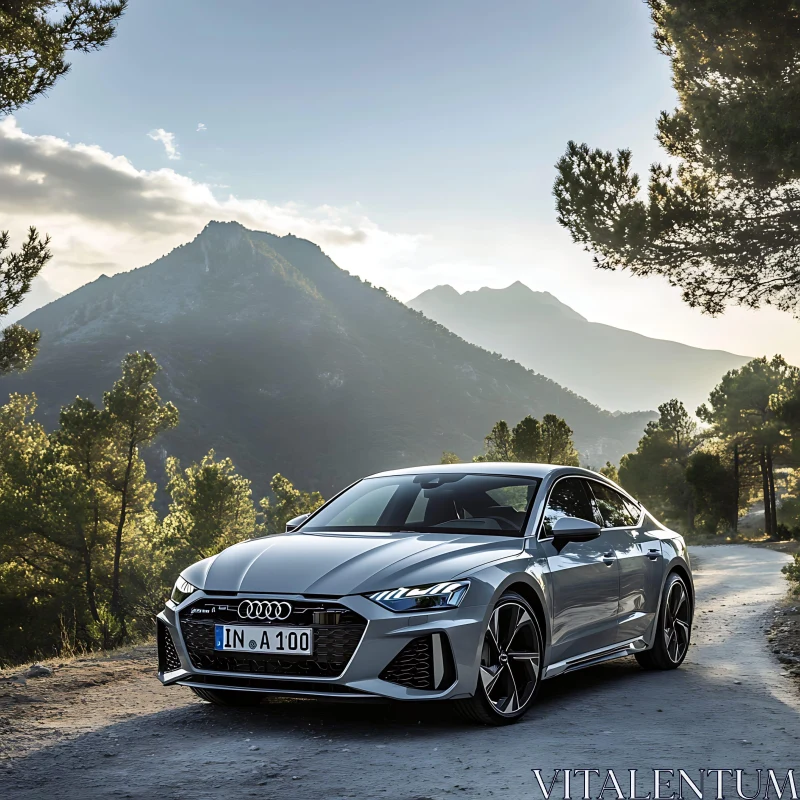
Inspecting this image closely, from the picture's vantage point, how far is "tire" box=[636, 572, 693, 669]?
7984 mm

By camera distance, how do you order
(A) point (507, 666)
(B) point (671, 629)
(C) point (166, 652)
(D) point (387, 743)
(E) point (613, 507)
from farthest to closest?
(B) point (671, 629) → (E) point (613, 507) → (C) point (166, 652) → (A) point (507, 666) → (D) point (387, 743)

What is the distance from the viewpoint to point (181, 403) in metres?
157

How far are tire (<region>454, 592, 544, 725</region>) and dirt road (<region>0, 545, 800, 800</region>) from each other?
116 millimetres

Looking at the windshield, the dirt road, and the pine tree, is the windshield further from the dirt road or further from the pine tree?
the pine tree

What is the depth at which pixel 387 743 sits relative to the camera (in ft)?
17.4

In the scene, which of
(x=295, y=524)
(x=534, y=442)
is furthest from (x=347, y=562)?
(x=534, y=442)

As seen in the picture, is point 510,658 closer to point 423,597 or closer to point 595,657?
point 423,597

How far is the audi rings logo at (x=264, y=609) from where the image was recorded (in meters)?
5.42

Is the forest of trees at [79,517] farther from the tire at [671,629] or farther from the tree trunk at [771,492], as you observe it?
the tree trunk at [771,492]

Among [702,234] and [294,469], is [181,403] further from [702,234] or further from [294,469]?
[702,234]

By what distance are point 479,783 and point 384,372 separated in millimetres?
183176

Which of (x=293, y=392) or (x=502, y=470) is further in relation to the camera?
(x=293, y=392)

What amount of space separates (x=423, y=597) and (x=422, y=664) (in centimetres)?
36

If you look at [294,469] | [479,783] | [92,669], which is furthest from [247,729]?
[294,469]
